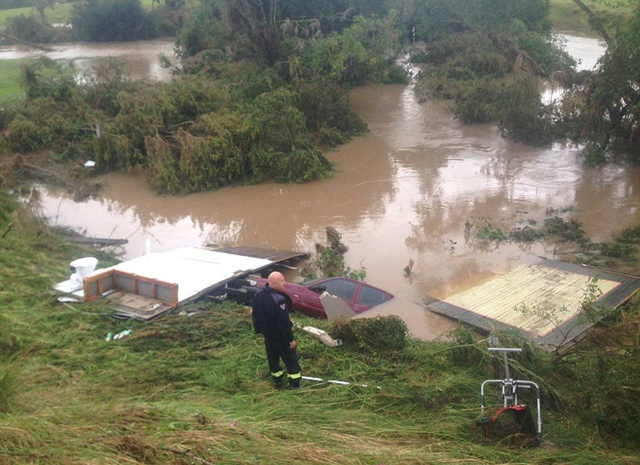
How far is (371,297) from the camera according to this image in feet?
35.2

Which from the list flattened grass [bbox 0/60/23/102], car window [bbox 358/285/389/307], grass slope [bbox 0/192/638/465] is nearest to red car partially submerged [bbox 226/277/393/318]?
car window [bbox 358/285/389/307]

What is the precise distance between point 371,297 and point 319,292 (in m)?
1.12

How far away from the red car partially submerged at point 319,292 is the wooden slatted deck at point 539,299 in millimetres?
1092

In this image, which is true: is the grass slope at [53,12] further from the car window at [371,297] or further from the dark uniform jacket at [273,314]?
the dark uniform jacket at [273,314]

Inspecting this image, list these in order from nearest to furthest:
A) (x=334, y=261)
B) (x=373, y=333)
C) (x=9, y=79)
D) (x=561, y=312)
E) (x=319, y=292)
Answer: (x=373, y=333) < (x=319, y=292) < (x=561, y=312) < (x=334, y=261) < (x=9, y=79)

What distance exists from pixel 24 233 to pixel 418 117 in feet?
53.2

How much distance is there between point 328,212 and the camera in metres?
15.6

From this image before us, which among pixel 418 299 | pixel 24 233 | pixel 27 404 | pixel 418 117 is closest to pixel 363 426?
pixel 27 404

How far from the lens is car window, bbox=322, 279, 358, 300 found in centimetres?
1031

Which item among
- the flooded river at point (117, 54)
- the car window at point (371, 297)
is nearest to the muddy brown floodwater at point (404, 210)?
the car window at point (371, 297)

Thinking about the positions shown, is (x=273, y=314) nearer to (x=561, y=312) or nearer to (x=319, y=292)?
(x=319, y=292)

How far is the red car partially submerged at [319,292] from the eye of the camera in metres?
9.80

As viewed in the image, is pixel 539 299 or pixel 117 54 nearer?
pixel 539 299

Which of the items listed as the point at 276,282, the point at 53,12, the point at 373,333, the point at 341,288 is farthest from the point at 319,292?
the point at 53,12
